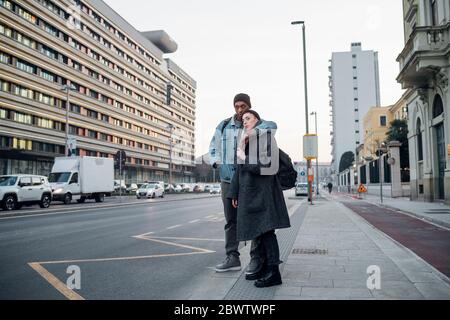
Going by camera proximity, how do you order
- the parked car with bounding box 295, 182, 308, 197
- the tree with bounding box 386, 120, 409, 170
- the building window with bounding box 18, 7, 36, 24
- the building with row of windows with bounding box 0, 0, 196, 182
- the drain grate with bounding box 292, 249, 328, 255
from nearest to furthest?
the drain grate with bounding box 292, 249, 328, 255 < the parked car with bounding box 295, 182, 308, 197 < the building with row of windows with bounding box 0, 0, 196, 182 < the building window with bounding box 18, 7, 36, 24 < the tree with bounding box 386, 120, 409, 170

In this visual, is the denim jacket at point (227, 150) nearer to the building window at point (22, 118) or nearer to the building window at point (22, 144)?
the building window at point (22, 144)

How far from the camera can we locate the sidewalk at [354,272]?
12.0 feet

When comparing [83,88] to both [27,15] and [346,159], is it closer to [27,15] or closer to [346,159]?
[27,15]

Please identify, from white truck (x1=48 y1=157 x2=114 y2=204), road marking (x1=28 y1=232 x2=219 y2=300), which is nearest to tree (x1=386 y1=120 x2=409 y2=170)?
white truck (x1=48 y1=157 x2=114 y2=204)

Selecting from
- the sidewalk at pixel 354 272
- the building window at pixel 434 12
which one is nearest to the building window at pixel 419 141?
the building window at pixel 434 12

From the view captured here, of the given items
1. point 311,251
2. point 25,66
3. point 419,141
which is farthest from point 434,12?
point 25,66

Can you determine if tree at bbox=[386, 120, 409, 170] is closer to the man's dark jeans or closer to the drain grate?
the drain grate

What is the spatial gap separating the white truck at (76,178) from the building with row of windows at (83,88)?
954 centimetres

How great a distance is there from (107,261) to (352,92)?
95.3 m

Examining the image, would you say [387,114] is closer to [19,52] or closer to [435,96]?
[435,96]

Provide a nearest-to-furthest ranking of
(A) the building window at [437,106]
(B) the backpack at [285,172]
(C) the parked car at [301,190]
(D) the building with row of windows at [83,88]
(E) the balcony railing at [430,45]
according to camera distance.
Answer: (B) the backpack at [285,172] → (E) the balcony railing at [430,45] → (A) the building window at [437,106] → (C) the parked car at [301,190] → (D) the building with row of windows at [83,88]

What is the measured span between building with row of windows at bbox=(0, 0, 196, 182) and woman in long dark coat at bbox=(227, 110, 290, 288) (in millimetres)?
33502

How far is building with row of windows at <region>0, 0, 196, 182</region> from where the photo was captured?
42.5m
